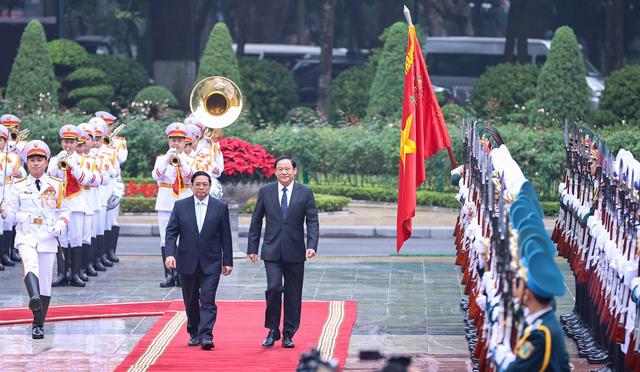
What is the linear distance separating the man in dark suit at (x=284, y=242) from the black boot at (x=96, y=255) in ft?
17.6

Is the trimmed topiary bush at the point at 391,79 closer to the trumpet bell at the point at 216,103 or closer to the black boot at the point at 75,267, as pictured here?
the trumpet bell at the point at 216,103

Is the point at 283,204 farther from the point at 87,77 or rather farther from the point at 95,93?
the point at 87,77

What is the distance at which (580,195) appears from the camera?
47.4ft

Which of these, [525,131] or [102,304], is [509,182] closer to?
[102,304]

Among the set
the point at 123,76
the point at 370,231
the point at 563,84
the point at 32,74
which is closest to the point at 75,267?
the point at 370,231

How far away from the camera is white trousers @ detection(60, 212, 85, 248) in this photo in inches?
714

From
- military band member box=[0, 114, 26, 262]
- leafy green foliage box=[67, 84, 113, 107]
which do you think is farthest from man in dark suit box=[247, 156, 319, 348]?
leafy green foliage box=[67, 84, 113, 107]

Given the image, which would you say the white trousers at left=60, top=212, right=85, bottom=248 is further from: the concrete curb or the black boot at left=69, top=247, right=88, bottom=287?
the concrete curb

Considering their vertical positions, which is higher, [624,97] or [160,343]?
[624,97]

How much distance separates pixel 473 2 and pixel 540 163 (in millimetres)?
31873

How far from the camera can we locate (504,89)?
115ft

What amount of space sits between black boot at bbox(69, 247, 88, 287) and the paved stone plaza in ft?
0.42

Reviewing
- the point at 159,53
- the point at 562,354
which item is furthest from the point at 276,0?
the point at 562,354

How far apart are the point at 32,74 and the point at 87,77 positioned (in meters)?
3.64
